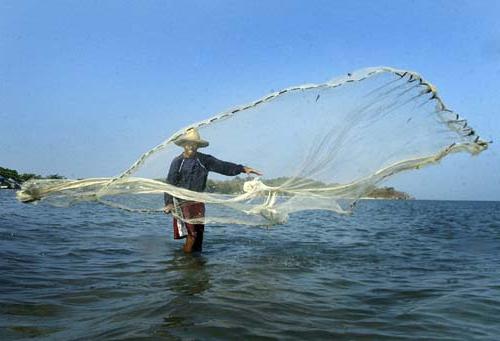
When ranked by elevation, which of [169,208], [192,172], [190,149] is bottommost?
[169,208]

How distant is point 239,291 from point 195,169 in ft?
8.05

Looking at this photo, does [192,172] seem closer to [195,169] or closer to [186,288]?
[195,169]

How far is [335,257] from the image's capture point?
9.45 m

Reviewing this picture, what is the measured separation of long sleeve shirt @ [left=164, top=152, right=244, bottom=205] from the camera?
25.1 feet

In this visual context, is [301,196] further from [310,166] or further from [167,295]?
[167,295]

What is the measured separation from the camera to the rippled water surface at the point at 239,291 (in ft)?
14.9

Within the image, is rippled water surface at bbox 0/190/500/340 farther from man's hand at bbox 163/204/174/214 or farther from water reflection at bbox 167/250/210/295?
man's hand at bbox 163/204/174/214

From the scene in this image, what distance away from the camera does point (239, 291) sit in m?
5.94

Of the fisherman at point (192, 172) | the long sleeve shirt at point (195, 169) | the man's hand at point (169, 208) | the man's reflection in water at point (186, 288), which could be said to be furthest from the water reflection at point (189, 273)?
the long sleeve shirt at point (195, 169)

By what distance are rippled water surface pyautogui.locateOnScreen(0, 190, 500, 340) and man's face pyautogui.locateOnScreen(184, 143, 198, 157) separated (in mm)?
1727

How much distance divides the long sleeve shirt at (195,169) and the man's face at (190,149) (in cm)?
7

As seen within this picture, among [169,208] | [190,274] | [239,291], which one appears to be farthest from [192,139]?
[239,291]

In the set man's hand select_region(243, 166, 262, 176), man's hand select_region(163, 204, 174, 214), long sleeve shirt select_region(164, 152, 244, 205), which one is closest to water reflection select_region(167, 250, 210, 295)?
man's hand select_region(163, 204, 174, 214)

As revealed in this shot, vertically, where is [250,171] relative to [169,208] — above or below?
above
